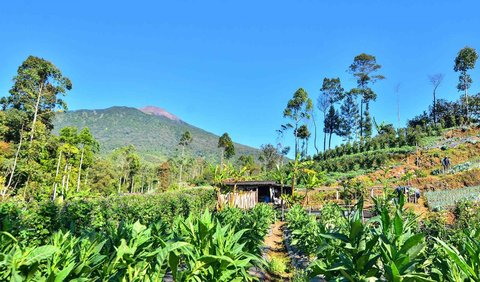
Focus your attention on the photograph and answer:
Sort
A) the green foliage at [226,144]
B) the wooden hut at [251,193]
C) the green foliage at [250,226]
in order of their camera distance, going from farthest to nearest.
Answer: the green foliage at [226,144], the wooden hut at [251,193], the green foliage at [250,226]

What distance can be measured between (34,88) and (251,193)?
60.5 ft

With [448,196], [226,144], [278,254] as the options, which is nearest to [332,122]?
[226,144]

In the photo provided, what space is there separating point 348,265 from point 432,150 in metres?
35.4

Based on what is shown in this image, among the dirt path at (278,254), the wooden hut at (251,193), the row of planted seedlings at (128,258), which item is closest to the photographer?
the row of planted seedlings at (128,258)

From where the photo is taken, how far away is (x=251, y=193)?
76.8 ft

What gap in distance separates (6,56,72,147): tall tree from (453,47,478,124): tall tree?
4534 cm

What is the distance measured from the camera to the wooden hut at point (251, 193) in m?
20.4

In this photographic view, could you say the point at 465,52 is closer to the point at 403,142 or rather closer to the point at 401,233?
the point at 403,142

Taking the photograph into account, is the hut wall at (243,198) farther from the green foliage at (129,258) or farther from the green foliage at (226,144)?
the green foliage at (226,144)

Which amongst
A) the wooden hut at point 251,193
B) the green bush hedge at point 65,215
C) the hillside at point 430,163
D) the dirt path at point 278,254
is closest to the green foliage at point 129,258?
the green bush hedge at point 65,215

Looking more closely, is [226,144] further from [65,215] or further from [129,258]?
[129,258]

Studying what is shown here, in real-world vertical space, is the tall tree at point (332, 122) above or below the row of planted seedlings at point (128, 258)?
above

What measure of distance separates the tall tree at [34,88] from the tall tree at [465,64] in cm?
4534

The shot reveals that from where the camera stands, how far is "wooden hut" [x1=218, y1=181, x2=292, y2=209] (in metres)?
20.4
